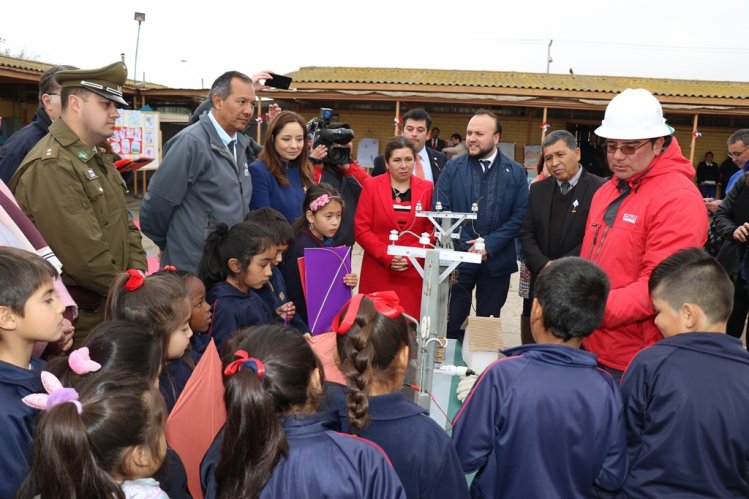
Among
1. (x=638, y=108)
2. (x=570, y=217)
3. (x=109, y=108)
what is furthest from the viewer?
(x=570, y=217)

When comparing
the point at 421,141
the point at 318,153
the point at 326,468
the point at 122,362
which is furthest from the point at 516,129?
the point at 326,468

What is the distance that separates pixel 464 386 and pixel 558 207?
1.65 meters

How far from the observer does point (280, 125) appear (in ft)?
12.2

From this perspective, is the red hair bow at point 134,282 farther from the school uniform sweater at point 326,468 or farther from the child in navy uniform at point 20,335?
the school uniform sweater at point 326,468

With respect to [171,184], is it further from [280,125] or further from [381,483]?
[381,483]

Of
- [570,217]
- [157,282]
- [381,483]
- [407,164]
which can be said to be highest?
[407,164]

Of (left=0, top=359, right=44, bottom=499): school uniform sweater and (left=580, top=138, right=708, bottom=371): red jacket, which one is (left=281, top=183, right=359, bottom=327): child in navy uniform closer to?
(left=580, top=138, right=708, bottom=371): red jacket

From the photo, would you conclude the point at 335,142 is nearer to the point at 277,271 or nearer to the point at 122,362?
the point at 277,271

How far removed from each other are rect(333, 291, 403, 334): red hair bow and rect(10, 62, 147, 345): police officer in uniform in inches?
54.0

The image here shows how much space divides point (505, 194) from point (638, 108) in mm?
1686


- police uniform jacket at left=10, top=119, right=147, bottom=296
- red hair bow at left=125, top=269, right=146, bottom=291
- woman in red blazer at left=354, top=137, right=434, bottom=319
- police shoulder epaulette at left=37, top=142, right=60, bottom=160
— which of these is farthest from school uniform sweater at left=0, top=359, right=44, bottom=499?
woman in red blazer at left=354, top=137, right=434, bottom=319

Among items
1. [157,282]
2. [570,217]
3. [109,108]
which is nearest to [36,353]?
[157,282]

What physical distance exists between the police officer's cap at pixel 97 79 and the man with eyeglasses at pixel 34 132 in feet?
3.85

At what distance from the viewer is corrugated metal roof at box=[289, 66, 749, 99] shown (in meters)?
15.4
